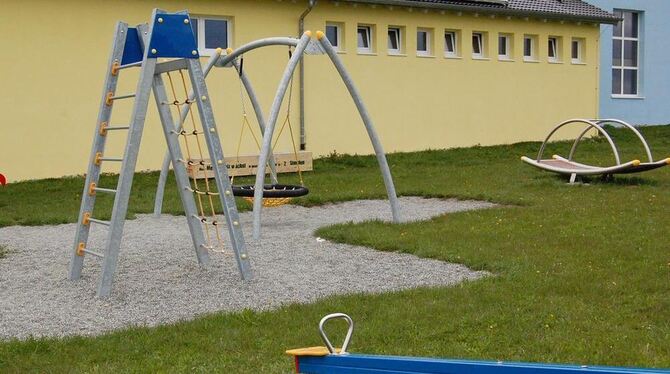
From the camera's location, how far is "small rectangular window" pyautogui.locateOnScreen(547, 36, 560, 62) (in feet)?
91.1

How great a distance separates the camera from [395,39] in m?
24.6

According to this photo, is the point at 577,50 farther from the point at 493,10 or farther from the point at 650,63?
the point at 650,63

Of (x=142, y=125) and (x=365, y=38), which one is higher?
(x=365, y=38)

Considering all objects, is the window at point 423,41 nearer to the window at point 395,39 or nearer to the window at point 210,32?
the window at point 395,39

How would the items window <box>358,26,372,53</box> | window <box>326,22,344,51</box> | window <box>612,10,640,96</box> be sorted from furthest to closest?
window <box>612,10,640,96</box>, window <box>358,26,372,53</box>, window <box>326,22,344,51</box>

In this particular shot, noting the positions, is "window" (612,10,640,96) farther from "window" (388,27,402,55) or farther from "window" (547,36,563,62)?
"window" (388,27,402,55)

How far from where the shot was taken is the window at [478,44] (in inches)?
1032

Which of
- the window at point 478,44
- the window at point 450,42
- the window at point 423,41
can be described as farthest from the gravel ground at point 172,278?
the window at point 478,44

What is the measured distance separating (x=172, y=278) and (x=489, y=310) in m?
3.05

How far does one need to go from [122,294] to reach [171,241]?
3176 mm

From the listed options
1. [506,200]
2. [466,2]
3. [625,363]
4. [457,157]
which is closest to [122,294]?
[625,363]

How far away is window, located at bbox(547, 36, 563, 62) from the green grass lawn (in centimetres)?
1446

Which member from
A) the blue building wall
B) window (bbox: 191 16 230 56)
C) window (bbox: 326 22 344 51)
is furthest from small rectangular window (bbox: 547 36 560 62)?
window (bbox: 191 16 230 56)

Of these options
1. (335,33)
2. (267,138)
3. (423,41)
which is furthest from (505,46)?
(267,138)
